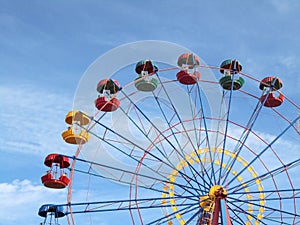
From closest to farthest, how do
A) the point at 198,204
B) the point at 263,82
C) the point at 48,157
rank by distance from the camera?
the point at 198,204 < the point at 48,157 < the point at 263,82

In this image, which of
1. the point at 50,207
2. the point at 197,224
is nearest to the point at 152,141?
the point at 197,224

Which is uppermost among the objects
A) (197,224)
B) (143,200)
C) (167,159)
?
(167,159)

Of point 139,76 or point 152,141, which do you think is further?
point 139,76

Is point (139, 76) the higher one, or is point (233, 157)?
point (139, 76)

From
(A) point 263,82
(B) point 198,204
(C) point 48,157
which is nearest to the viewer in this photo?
(B) point 198,204

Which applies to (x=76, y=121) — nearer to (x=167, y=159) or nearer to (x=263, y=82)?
(x=167, y=159)

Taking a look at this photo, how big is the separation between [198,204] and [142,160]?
2742mm

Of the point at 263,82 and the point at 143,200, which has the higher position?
the point at 263,82

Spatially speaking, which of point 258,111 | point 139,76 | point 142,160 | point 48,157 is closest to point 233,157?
point 258,111

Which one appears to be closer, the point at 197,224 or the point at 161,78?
the point at 197,224

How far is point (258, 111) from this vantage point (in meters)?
17.4

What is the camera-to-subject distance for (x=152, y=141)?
17078 millimetres

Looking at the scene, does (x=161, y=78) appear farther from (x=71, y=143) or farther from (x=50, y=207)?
(x=50, y=207)

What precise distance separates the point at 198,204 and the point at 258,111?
13.7 ft
